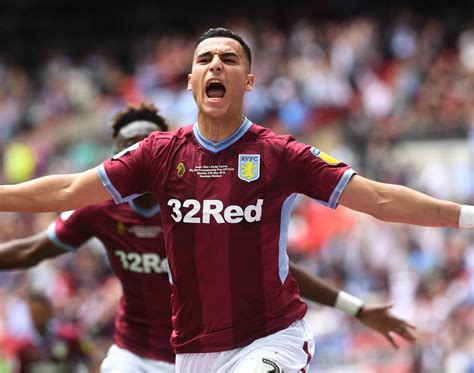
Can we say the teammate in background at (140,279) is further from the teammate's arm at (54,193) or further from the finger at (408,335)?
the teammate's arm at (54,193)

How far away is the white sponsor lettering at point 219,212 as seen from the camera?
5.44 metres

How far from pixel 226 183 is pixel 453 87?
38.4 ft

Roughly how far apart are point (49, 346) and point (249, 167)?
5090 mm

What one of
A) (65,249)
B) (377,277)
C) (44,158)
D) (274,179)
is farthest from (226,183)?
(44,158)

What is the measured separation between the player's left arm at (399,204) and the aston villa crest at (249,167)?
1.53ft

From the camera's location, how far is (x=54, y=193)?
5445 mm

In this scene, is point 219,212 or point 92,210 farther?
point 92,210

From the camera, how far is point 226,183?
5473mm

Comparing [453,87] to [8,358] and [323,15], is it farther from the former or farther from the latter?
[8,358]

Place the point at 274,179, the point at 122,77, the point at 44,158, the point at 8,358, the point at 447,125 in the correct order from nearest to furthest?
the point at 274,179
the point at 8,358
the point at 447,125
the point at 44,158
the point at 122,77

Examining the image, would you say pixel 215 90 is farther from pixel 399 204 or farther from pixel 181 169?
pixel 399 204

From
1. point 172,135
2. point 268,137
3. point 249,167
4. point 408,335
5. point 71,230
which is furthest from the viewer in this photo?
point 71,230

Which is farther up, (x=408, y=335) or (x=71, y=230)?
(x=71, y=230)

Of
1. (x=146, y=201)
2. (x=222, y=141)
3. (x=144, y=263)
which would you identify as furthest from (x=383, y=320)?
(x=222, y=141)
